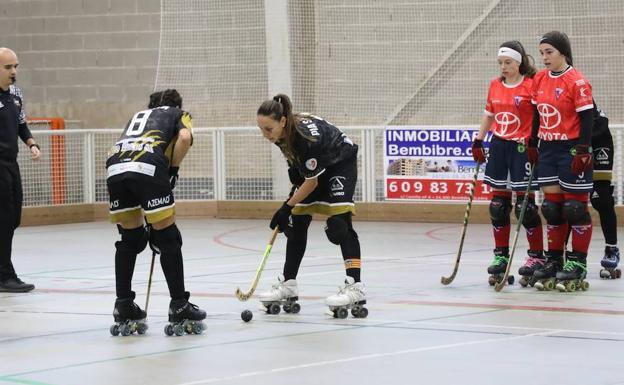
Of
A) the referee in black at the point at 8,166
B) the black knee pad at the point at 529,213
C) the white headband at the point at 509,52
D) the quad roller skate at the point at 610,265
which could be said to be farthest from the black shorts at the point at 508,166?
the referee in black at the point at 8,166

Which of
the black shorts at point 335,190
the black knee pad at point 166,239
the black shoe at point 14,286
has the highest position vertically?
the black shorts at point 335,190

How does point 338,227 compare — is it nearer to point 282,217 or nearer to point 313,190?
point 313,190

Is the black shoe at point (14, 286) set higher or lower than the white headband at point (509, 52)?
lower

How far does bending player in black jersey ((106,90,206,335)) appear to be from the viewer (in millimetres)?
7707

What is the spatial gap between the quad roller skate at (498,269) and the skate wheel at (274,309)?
205 cm

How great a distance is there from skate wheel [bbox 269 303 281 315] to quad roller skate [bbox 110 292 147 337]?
1.08 metres

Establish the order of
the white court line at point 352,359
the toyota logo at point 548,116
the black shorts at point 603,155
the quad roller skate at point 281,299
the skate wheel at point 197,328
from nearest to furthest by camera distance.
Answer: the white court line at point 352,359
the skate wheel at point 197,328
the quad roller skate at point 281,299
the toyota logo at point 548,116
the black shorts at point 603,155

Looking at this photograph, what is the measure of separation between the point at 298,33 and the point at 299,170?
365 inches

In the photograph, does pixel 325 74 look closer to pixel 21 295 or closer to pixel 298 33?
pixel 298 33

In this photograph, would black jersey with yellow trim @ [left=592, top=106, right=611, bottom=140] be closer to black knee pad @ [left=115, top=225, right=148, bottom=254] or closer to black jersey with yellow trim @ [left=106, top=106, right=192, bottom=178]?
black jersey with yellow trim @ [left=106, top=106, right=192, bottom=178]

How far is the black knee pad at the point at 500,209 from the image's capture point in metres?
10.1

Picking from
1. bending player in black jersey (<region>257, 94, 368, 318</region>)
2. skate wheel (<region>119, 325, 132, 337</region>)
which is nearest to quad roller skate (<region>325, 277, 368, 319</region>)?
bending player in black jersey (<region>257, 94, 368, 318</region>)

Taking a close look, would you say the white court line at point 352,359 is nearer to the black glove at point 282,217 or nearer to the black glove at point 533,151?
the black glove at point 282,217

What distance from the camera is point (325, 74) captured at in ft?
58.4
